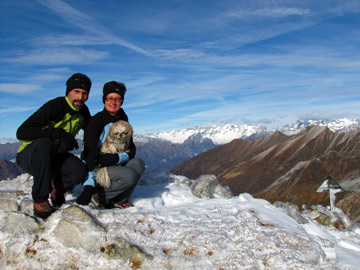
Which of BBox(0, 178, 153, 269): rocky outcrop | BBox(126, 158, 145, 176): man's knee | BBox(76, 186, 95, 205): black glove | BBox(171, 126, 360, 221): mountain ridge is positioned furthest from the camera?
BBox(171, 126, 360, 221): mountain ridge

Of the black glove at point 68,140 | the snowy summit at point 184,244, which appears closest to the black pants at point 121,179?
the snowy summit at point 184,244

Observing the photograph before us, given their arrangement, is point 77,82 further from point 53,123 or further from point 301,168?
point 301,168

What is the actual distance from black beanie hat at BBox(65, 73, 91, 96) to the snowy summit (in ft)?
10.8

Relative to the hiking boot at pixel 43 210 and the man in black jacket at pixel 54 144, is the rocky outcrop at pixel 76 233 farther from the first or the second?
the man in black jacket at pixel 54 144

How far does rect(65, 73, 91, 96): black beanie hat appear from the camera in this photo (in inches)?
297

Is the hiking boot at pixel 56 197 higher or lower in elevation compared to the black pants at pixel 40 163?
lower

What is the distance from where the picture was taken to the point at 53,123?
24.4 ft

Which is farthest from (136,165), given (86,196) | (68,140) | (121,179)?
(68,140)

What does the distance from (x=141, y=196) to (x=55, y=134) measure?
4.54 meters

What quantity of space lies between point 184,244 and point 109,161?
3.21 metres

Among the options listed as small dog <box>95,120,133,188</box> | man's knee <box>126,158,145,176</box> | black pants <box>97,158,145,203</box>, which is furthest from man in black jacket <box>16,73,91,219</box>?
man's knee <box>126,158,145,176</box>

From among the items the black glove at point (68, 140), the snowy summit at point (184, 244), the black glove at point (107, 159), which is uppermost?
the black glove at point (68, 140)

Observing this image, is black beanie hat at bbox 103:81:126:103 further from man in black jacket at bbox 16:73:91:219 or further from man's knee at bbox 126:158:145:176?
man's knee at bbox 126:158:145:176

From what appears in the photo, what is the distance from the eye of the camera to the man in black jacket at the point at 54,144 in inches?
272
